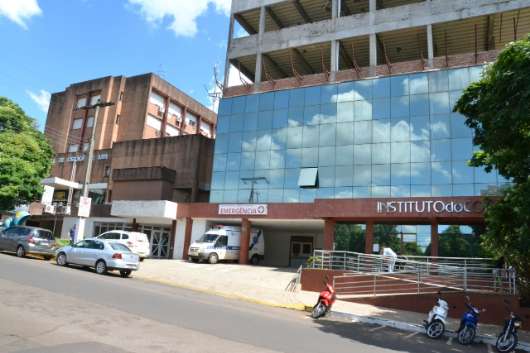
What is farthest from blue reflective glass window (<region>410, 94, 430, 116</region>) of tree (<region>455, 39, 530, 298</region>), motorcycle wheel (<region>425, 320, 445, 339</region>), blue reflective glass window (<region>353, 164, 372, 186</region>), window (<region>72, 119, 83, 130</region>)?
window (<region>72, 119, 83, 130</region>)

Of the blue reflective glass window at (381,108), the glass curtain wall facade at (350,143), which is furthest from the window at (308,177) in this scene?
the blue reflective glass window at (381,108)

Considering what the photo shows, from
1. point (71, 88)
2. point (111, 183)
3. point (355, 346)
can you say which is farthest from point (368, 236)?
point (71, 88)

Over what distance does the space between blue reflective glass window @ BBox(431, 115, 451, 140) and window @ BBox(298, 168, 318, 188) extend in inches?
324

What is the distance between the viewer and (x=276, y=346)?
771cm

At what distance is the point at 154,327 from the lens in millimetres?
8195

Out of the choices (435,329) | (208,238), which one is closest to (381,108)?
(208,238)

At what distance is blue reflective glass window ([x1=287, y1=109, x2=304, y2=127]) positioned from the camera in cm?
3306

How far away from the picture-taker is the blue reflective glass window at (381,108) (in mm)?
30438

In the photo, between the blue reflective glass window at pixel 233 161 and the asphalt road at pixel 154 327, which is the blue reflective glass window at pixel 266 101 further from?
the asphalt road at pixel 154 327

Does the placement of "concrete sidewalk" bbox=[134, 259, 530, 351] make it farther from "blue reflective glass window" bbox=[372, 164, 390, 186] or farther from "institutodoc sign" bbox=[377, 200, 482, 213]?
"blue reflective glass window" bbox=[372, 164, 390, 186]

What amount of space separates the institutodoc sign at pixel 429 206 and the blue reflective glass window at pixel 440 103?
362 inches

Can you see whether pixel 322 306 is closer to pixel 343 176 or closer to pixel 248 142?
pixel 343 176

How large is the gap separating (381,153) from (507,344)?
20440mm

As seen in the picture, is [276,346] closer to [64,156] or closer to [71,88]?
[64,156]
